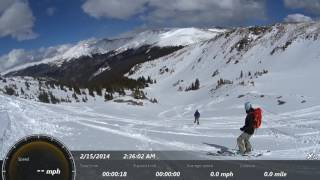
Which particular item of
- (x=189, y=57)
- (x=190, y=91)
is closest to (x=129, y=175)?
(x=190, y=91)

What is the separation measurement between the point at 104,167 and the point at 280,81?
4273 centimetres

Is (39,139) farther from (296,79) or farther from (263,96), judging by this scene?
(296,79)
